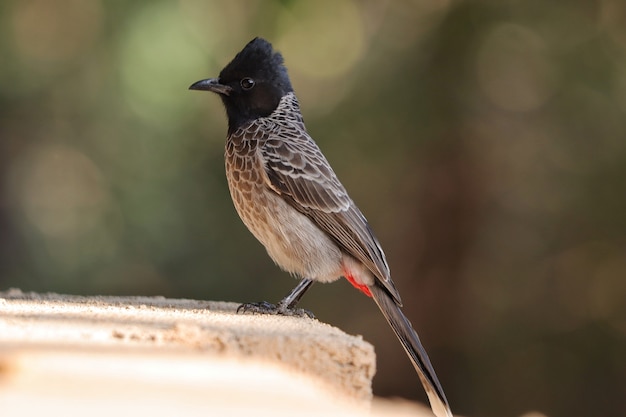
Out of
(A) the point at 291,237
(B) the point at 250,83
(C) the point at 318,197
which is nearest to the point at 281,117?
(B) the point at 250,83

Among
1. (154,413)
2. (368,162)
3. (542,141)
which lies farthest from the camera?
(368,162)

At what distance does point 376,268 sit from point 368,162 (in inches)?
155

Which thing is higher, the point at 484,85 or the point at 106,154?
the point at 484,85

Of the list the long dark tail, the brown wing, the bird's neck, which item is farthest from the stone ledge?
the bird's neck

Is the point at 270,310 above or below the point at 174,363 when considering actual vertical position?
below

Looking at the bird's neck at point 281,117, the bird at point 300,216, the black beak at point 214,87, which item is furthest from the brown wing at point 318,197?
the black beak at point 214,87

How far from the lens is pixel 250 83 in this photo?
443cm

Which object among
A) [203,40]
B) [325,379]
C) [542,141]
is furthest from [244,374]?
[203,40]

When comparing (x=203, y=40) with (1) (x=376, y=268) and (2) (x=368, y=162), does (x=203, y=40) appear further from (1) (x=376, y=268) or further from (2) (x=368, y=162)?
(1) (x=376, y=268)

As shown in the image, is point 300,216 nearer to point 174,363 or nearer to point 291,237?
point 291,237

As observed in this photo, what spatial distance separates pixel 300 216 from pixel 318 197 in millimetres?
123

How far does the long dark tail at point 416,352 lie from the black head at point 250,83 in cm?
107

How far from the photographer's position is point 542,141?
7.26 metres

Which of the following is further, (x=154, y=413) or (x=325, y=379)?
(x=325, y=379)
